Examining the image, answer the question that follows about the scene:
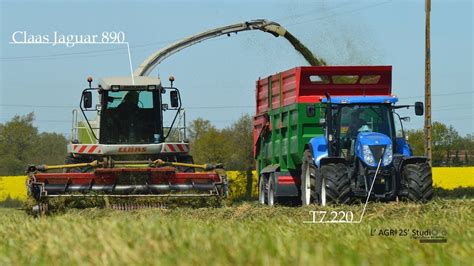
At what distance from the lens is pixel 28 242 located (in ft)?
22.4

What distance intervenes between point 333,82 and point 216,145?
1347 inches

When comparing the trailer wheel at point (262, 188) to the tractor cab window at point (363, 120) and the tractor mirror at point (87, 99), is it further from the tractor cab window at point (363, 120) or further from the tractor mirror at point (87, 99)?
the tractor cab window at point (363, 120)

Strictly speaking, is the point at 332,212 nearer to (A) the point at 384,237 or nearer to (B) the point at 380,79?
(A) the point at 384,237

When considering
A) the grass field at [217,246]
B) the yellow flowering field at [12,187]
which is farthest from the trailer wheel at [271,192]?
the yellow flowering field at [12,187]

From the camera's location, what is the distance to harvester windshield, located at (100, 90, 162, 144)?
1952 centimetres

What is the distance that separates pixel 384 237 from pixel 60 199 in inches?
423

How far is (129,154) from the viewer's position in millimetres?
19281

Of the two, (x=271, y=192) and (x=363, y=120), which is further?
(x=271, y=192)

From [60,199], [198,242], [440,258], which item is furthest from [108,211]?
[440,258]

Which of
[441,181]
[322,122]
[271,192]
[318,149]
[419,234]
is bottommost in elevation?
[441,181]

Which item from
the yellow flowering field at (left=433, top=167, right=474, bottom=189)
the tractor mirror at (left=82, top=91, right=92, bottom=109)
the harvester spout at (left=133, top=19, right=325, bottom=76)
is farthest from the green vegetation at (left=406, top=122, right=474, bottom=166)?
the tractor mirror at (left=82, top=91, right=92, bottom=109)

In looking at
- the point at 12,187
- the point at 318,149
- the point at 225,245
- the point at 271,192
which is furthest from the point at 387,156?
the point at 12,187

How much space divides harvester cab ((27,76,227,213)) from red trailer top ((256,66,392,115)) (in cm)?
231

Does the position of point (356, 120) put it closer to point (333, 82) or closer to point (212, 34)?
point (333, 82)
